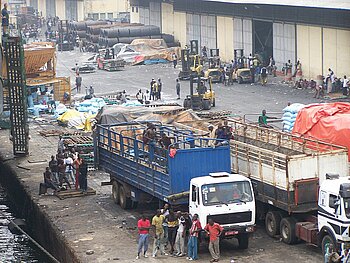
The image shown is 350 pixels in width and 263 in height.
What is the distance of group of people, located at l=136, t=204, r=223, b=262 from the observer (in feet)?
70.5

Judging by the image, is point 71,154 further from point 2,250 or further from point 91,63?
point 91,63

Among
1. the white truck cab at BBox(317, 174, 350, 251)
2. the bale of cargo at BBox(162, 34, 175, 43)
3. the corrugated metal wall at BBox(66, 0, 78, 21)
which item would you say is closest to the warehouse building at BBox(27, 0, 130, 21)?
the corrugated metal wall at BBox(66, 0, 78, 21)

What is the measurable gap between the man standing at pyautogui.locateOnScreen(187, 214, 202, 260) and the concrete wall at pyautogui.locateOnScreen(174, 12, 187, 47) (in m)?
58.7

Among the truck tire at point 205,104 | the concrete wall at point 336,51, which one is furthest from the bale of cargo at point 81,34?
the truck tire at point 205,104

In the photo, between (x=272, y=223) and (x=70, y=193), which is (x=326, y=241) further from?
(x=70, y=193)

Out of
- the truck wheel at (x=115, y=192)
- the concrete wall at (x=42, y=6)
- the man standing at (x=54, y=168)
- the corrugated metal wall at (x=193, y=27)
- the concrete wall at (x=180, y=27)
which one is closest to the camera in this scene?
the truck wheel at (x=115, y=192)

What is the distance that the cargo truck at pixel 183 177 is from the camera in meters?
21.9

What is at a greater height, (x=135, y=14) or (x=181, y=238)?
(x=135, y=14)

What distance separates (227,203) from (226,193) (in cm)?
28

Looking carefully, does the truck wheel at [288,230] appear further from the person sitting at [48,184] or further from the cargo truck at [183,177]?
the person sitting at [48,184]

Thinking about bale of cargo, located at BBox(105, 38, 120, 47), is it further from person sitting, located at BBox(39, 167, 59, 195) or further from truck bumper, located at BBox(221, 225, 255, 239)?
truck bumper, located at BBox(221, 225, 255, 239)

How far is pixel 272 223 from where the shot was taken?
2355cm

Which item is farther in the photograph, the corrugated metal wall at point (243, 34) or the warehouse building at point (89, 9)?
the warehouse building at point (89, 9)

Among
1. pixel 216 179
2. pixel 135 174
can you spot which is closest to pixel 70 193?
pixel 135 174
